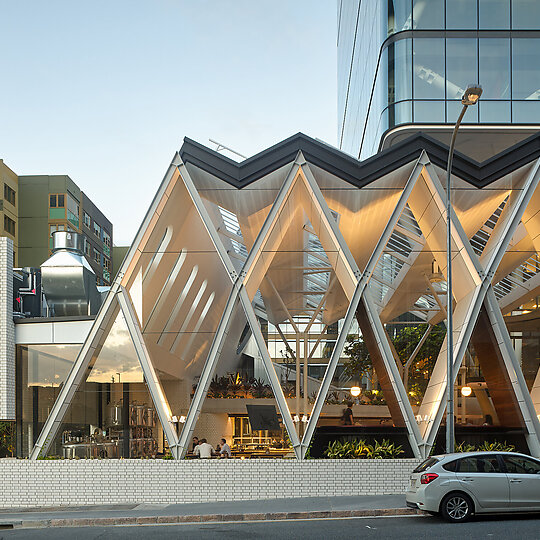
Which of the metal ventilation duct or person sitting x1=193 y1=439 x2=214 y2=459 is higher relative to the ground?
the metal ventilation duct

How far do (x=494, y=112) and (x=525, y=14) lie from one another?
12.9ft

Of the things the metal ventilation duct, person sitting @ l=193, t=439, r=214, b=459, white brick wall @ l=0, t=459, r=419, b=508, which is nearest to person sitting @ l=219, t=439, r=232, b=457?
person sitting @ l=193, t=439, r=214, b=459

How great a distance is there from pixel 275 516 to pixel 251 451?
16.7 feet

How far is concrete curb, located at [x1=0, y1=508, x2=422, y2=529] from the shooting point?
1620 centimetres

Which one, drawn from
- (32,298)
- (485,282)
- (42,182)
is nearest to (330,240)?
(485,282)

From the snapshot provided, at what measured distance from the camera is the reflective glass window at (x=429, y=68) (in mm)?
28656

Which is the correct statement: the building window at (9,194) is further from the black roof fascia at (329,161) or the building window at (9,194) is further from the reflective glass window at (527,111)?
the reflective glass window at (527,111)

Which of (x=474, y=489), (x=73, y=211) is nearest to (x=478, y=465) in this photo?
(x=474, y=489)

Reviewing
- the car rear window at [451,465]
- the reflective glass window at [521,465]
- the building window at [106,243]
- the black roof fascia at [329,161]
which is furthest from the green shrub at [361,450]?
the building window at [106,243]

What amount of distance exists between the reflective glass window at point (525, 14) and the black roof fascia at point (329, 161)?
8.80 metres

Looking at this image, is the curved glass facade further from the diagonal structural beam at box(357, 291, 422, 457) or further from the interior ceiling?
the diagonal structural beam at box(357, 291, 422, 457)

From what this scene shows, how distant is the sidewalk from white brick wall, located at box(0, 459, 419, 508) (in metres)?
0.66

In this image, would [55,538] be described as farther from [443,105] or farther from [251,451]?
[443,105]

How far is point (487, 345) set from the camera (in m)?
21.6
